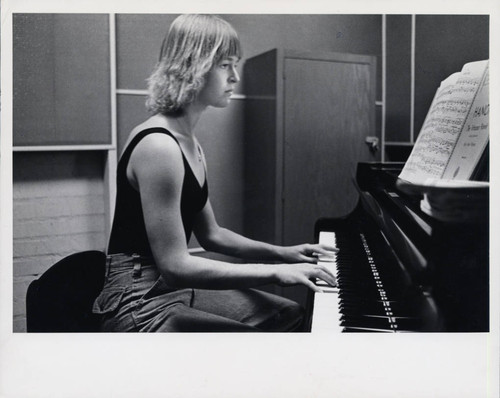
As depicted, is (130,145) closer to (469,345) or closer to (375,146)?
(469,345)

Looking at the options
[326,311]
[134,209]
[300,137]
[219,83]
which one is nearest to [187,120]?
[219,83]

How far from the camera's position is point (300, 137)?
2.23 metres

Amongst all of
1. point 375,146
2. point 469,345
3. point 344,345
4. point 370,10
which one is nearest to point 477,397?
point 469,345

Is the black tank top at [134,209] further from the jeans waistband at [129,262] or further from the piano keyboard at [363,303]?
the piano keyboard at [363,303]

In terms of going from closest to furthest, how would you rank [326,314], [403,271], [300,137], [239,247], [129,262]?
1. [403,271]
2. [326,314]
3. [129,262]
4. [239,247]
5. [300,137]

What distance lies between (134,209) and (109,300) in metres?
0.23

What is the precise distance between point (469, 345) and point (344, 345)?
28 centimetres

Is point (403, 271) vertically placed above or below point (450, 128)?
below

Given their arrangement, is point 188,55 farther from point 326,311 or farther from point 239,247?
point 326,311

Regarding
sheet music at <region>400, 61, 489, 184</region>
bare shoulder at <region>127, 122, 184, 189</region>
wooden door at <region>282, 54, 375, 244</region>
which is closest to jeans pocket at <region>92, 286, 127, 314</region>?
bare shoulder at <region>127, 122, 184, 189</region>

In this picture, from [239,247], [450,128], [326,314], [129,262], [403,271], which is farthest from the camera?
[239,247]

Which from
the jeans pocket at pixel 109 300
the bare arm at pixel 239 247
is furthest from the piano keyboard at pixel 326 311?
the jeans pocket at pixel 109 300

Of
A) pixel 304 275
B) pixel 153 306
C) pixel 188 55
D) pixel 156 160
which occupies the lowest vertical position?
pixel 153 306

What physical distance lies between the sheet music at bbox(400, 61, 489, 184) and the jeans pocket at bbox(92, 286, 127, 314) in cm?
76
